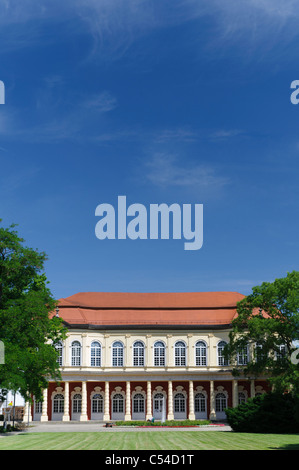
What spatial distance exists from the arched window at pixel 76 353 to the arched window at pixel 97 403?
4.69 meters

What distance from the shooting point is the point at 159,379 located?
72125 millimetres

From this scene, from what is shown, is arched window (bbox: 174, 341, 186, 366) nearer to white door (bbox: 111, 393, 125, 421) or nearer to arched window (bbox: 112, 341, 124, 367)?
arched window (bbox: 112, 341, 124, 367)

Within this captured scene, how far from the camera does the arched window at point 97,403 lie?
7150 centimetres

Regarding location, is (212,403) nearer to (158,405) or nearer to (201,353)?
(201,353)

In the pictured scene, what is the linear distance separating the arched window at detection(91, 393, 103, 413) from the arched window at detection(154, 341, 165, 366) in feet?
27.0

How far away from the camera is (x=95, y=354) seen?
240 ft

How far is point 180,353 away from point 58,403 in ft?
54.2

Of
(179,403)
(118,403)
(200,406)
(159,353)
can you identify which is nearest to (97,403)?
(118,403)

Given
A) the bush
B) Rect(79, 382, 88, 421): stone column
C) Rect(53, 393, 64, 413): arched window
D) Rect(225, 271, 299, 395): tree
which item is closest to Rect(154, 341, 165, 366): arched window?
Rect(79, 382, 88, 421): stone column

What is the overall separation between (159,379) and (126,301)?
11717mm

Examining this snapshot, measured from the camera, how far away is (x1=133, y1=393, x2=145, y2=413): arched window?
7219 cm

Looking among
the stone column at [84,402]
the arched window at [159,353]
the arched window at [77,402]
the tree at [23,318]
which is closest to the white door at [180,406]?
the arched window at [159,353]
